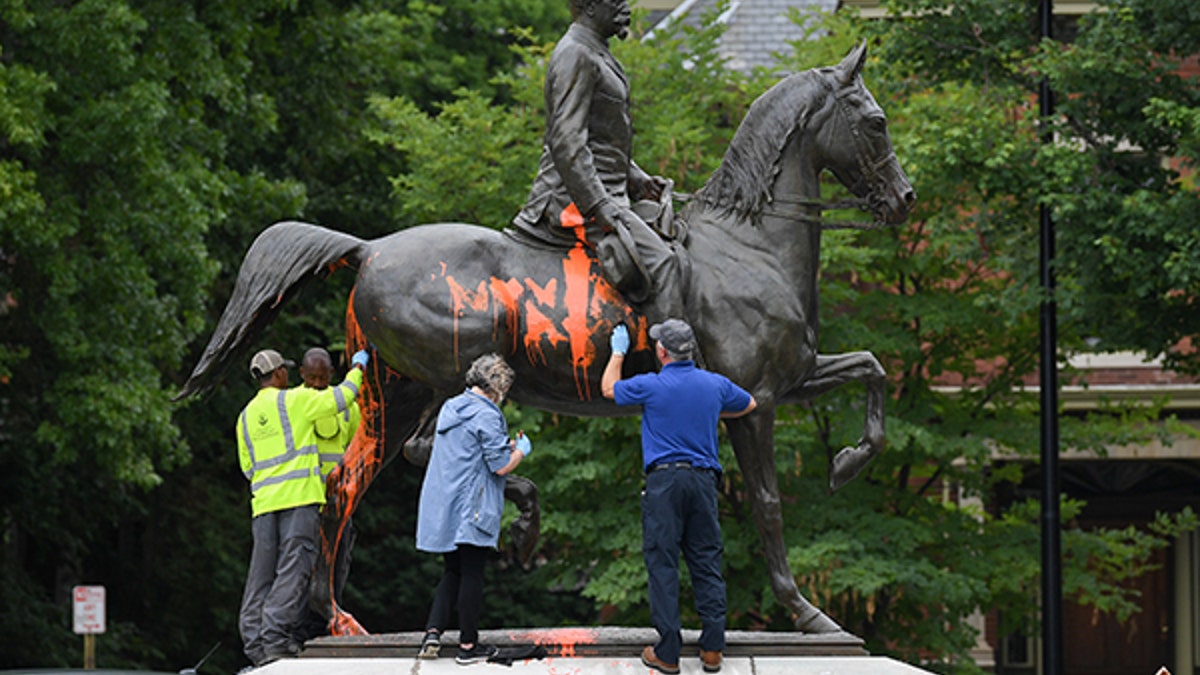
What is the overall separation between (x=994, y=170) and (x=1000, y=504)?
1330cm

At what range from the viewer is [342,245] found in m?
9.34

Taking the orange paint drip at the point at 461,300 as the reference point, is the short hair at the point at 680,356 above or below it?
below

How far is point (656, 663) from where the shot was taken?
26.9 ft

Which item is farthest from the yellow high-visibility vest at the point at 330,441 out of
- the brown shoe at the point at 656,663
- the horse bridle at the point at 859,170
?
the horse bridle at the point at 859,170

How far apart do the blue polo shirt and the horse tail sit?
183cm

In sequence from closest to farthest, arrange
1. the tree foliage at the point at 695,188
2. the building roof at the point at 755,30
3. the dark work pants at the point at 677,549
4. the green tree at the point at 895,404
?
the dark work pants at the point at 677,549 < the tree foliage at the point at 695,188 < the green tree at the point at 895,404 < the building roof at the point at 755,30

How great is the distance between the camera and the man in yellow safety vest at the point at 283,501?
9211 mm

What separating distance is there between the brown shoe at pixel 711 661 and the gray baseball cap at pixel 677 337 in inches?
55.8

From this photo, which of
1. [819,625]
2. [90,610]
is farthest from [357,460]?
[90,610]

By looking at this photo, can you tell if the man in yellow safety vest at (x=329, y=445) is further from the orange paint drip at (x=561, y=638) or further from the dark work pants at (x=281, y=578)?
the orange paint drip at (x=561, y=638)

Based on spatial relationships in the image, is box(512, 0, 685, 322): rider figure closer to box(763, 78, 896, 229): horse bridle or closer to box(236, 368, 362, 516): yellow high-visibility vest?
box(763, 78, 896, 229): horse bridle

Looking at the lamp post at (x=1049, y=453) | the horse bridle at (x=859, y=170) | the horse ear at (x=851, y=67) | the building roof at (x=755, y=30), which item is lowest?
the lamp post at (x=1049, y=453)

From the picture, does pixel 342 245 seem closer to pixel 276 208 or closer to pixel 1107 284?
pixel 1107 284

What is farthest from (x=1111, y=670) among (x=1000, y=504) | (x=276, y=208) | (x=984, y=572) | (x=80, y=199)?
(x=80, y=199)
